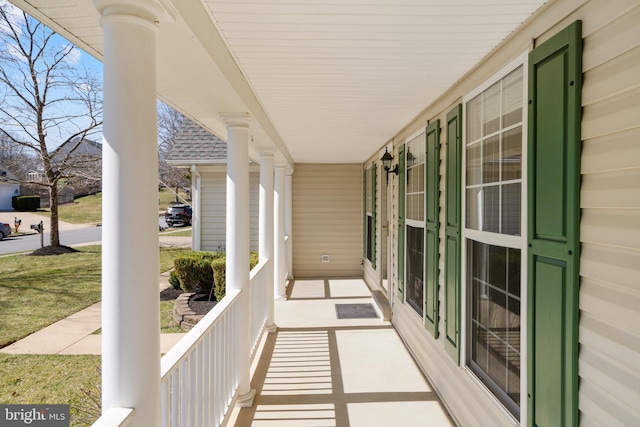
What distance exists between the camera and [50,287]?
901cm

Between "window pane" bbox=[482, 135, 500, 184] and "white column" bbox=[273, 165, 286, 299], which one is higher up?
"window pane" bbox=[482, 135, 500, 184]

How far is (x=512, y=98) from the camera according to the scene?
2359mm

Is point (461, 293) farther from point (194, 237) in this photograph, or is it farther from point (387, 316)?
point (194, 237)

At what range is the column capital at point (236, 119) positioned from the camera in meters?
3.35

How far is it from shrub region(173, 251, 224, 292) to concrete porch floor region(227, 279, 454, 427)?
200 centimetres

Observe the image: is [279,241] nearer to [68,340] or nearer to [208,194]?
[208,194]

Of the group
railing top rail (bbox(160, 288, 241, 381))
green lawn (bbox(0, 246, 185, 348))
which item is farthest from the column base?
green lawn (bbox(0, 246, 185, 348))

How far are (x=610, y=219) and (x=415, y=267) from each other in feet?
11.1

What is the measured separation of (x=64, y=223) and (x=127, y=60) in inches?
683

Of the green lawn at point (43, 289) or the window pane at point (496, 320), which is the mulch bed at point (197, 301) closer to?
the green lawn at point (43, 289)

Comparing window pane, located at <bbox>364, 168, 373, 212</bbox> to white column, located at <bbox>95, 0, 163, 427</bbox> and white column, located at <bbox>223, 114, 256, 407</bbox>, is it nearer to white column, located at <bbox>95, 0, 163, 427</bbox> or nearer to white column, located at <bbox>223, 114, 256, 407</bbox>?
white column, located at <bbox>223, 114, 256, 407</bbox>

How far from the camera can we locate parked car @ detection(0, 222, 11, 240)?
13.0 metres

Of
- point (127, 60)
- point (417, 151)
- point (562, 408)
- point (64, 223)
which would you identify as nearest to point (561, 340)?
point (562, 408)

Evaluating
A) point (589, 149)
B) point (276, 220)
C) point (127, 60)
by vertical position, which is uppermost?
point (127, 60)
